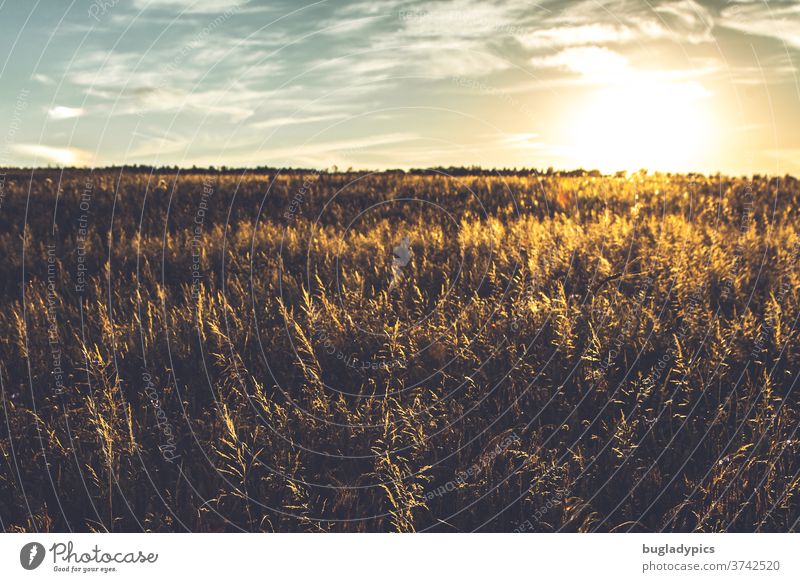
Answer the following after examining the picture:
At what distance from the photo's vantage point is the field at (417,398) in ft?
9.42

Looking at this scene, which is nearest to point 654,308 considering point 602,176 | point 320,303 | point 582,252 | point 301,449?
point 582,252

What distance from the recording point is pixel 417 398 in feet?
11.3

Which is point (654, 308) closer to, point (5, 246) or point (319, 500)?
point (319, 500)

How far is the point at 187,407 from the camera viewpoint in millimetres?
3668
